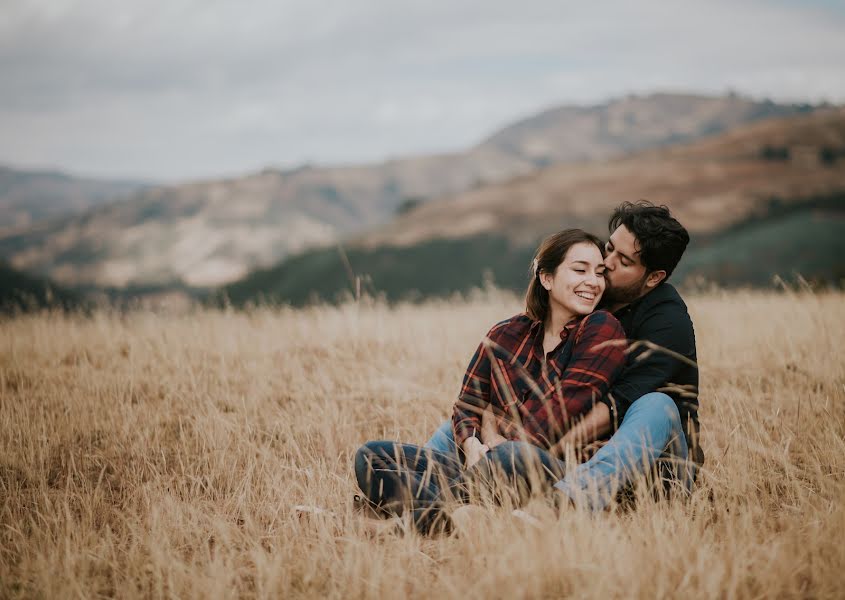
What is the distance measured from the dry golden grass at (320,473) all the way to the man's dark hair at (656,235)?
1174mm

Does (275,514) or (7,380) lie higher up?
(7,380)

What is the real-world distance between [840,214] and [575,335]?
53.9m

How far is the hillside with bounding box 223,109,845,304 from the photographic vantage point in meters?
39.1

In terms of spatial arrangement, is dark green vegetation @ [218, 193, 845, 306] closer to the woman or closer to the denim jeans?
the woman

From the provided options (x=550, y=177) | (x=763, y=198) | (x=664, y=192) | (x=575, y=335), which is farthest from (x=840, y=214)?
(x=575, y=335)

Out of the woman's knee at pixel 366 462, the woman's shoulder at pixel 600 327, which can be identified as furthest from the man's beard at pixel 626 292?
the woman's knee at pixel 366 462

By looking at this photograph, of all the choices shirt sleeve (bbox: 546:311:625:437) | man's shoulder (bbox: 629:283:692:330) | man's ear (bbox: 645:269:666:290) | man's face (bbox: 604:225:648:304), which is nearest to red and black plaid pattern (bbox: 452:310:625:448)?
shirt sleeve (bbox: 546:311:625:437)

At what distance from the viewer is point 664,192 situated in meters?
62.0

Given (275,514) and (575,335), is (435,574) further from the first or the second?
(575,335)

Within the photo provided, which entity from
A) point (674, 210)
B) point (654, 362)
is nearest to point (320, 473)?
point (654, 362)

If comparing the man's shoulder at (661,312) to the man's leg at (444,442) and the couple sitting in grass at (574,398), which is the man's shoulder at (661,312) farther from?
the man's leg at (444,442)

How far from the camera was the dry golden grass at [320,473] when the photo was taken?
2.35 meters

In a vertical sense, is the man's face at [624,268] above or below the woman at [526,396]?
above

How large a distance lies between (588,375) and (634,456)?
0.45 metres
